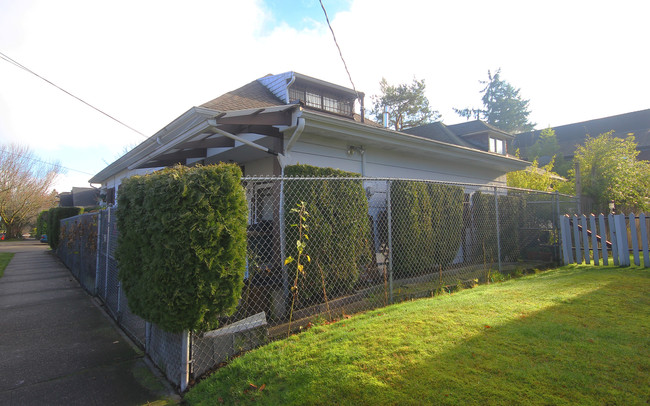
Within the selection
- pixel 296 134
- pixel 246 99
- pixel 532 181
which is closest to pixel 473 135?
pixel 532 181

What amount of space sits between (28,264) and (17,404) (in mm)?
11294

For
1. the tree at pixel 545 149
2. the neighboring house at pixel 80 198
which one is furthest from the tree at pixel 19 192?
the tree at pixel 545 149

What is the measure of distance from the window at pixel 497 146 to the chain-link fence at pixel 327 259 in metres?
8.84

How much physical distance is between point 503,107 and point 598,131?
31.5 feet

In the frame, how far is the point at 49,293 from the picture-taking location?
23.0 ft

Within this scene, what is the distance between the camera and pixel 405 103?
30484mm

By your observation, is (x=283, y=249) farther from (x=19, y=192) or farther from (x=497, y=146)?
(x=19, y=192)

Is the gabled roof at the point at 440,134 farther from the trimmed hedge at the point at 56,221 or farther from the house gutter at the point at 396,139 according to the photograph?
the trimmed hedge at the point at 56,221

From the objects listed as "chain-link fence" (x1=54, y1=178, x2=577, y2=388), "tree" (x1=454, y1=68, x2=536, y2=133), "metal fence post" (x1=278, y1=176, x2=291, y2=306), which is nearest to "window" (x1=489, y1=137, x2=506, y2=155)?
"chain-link fence" (x1=54, y1=178, x2=577, y2=388)

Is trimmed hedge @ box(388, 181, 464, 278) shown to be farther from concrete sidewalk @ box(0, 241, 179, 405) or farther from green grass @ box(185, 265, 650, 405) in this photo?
concrete sidewalk @ box(0, 241, 179, 405)

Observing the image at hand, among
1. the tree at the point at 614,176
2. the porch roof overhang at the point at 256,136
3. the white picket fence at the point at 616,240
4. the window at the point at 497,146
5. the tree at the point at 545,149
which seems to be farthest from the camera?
the tree at the point at 545,149

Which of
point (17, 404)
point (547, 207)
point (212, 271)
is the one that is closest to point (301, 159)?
point (212, 271)

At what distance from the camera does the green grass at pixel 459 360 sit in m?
2.41

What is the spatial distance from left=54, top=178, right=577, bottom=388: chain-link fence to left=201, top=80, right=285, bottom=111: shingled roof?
223 cm
